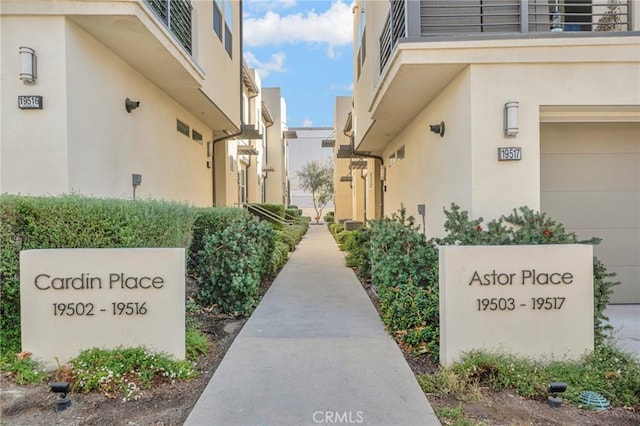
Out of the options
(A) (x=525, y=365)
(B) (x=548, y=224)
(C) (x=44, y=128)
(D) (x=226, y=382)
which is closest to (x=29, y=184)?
(C) (x=44, y=128)

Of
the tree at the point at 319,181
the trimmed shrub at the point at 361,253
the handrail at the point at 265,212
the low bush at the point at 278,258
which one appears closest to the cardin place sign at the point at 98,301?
the low bush at the point at 278,258

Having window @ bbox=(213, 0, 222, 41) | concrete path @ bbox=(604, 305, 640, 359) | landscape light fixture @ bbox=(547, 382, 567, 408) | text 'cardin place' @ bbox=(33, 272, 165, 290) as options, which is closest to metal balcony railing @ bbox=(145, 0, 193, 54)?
window @ bbox=(213, 0, 222, 41)

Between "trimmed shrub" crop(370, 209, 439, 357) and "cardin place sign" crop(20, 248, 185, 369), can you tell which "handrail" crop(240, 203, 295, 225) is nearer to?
"trimmed shrub" crop(370, 209, 439, 357)

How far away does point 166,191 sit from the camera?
816 centimetres

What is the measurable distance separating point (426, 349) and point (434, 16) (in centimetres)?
510

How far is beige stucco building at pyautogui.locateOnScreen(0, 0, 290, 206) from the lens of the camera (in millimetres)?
4715

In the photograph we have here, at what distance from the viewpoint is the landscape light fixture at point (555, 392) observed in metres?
2.96

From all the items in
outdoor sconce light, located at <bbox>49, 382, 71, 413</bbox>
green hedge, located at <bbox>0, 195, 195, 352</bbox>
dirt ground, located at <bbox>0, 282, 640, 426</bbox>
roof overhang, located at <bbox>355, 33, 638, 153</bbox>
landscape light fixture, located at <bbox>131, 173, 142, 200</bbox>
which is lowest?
dirt ground, located at <bbox>0, 282, 640, 426</bbox>

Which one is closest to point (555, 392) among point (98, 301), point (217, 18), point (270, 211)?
point (98, 301)

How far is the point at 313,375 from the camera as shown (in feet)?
10.9

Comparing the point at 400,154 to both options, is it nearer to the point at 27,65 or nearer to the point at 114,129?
the point at 114,129

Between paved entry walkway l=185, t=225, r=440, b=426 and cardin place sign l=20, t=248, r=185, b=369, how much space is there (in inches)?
32.2

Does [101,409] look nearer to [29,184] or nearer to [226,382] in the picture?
[226,382]

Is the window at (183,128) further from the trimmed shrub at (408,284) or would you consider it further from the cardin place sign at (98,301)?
the cardin place sign at (98,301)
